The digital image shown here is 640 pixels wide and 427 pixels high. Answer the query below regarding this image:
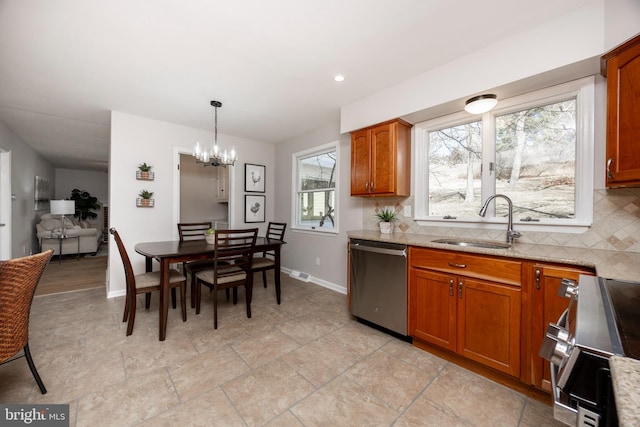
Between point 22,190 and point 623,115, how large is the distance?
7911 millimetres

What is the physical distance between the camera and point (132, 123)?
3.48 metres

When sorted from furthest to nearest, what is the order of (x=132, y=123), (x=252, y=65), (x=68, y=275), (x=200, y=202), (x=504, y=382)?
(x=200, y=202) < (x=68, y=275) < (x=132, y=123) < (x=252, y=65) < (x=504, y=382)

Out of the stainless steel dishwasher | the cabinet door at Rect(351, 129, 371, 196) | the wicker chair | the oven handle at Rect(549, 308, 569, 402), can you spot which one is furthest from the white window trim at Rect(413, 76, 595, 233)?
the wicker chair

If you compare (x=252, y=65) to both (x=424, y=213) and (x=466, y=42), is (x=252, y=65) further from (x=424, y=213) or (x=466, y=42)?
(x=424, y=213)

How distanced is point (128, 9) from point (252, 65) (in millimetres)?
889

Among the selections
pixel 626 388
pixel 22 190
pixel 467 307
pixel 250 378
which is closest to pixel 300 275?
pixel 250 378

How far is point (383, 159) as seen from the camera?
2754mm

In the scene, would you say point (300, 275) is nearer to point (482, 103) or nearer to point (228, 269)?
point (228, 269)

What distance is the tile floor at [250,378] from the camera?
147 cm

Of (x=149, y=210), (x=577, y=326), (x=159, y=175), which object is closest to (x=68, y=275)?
(x=149, y=210)

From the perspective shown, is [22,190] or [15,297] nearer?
[15,297]

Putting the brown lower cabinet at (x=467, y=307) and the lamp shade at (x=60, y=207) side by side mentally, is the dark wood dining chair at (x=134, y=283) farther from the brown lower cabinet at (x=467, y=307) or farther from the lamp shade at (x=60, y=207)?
the lamp shade at (x=60, y=207)

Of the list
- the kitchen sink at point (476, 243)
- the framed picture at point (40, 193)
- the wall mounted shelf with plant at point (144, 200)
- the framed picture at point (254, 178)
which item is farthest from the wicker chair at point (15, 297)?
the framed picture at point (40, 193)

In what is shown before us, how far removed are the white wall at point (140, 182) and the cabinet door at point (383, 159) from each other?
2775mm
